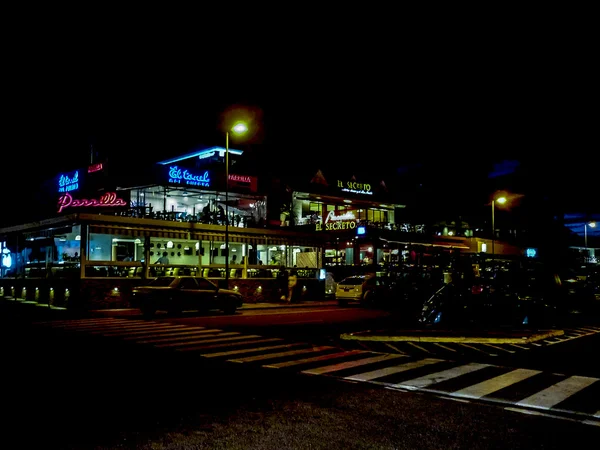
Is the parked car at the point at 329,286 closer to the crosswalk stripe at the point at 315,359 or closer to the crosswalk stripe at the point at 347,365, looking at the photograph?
the crosswalk stripe at the point at 315,359

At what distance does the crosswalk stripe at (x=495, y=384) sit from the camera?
786 centimetres

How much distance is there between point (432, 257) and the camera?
163ft

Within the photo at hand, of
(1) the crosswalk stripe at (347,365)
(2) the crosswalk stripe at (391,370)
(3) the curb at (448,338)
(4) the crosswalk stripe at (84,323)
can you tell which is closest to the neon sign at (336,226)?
(4) the crosswalk stripe at (84,323)

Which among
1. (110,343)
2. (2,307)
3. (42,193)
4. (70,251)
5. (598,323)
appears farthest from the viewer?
(42,193)

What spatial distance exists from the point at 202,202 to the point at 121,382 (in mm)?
26184

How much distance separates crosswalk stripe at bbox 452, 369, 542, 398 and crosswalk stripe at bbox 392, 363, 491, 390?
1.97 ft

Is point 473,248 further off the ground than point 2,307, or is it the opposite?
point 473,248

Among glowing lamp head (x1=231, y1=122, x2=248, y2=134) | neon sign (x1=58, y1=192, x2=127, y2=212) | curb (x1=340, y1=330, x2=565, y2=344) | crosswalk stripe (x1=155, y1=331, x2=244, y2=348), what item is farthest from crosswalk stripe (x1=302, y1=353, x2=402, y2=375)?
neon sign (x1=58, y1=192, x2=127, y2=212)

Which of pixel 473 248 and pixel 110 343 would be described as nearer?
pixel 110 343

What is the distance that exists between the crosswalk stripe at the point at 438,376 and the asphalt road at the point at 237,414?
0.53 metres

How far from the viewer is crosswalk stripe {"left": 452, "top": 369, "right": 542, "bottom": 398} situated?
786 cm

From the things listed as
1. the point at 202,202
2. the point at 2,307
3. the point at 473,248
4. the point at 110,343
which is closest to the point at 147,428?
the point at 110,343

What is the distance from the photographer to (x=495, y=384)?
333 inches

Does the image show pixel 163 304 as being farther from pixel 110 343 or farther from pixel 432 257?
pixel 432 257
